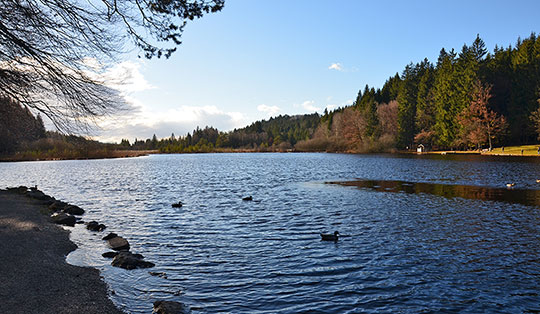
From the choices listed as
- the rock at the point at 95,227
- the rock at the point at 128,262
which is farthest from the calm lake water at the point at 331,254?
the rock at the point at 95,227

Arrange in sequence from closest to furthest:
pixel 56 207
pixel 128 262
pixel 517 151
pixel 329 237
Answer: pixel 128 262, pixel 329 237, pixel 56 207, pixel 517 151

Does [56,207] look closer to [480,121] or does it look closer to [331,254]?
[331,254]

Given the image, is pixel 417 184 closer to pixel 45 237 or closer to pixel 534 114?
pixel 45 237

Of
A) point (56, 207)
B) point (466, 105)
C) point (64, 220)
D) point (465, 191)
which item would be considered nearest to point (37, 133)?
point (64, 220)

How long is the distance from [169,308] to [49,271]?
16.3 feet

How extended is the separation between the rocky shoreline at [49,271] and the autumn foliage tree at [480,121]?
90.1 meters

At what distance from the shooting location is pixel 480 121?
83.2 metres

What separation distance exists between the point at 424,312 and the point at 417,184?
29.6m

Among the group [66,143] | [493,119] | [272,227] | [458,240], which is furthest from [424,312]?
[493,119]

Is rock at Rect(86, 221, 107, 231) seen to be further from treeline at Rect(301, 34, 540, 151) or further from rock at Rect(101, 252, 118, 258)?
treeline at Rect(301, 34, 540, 151)

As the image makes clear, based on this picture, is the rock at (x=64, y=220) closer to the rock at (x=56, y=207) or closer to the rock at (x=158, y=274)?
the rock at (x=56, y=207)

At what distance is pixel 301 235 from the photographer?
634 inches

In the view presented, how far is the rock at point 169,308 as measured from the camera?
8062 millimetres

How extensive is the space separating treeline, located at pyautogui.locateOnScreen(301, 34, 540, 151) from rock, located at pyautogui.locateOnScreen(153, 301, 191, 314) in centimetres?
9102
